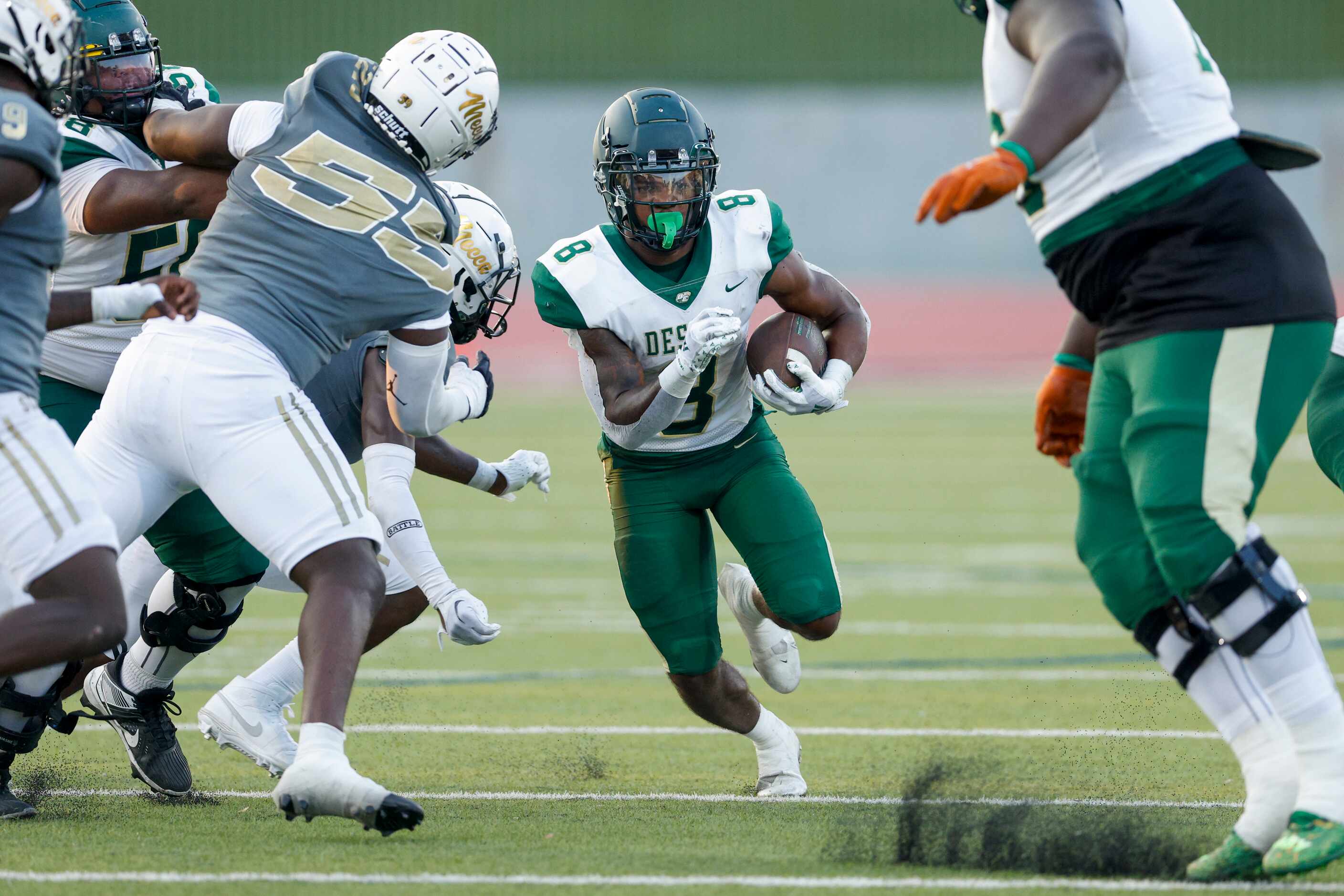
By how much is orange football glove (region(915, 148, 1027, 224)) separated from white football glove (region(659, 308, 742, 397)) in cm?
114

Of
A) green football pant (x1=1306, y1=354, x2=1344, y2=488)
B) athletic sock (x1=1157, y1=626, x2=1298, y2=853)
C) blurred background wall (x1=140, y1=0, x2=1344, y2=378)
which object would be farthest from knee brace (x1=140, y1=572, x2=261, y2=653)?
blurred background wall (x1=140, y1=0, x2=1344, y2=378)

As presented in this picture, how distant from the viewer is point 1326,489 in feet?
37.2

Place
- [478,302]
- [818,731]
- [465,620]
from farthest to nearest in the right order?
[818,731] → [478,302] → [465,620]

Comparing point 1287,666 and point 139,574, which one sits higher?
point 1287,666

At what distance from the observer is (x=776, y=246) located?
4469mm

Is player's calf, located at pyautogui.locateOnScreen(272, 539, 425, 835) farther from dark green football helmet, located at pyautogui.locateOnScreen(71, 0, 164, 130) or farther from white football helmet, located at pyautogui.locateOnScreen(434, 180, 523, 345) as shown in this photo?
dark green football helmet, located at pyautogui.locateOnScreen(71, 0, 164, 130)

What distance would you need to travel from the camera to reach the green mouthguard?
13.9 ft

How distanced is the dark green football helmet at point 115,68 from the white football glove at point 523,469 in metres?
1.34

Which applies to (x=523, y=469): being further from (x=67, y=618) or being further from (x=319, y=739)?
(x=67, y=618)

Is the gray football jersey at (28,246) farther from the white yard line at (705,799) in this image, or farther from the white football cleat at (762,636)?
the white football cleat at (762,636)

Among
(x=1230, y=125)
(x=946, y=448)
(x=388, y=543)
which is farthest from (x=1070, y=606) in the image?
(x=946, y=448)

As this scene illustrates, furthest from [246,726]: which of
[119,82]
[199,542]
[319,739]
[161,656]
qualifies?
[119,82]

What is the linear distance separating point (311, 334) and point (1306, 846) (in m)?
2.16

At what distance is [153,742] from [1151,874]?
7.79 feet
